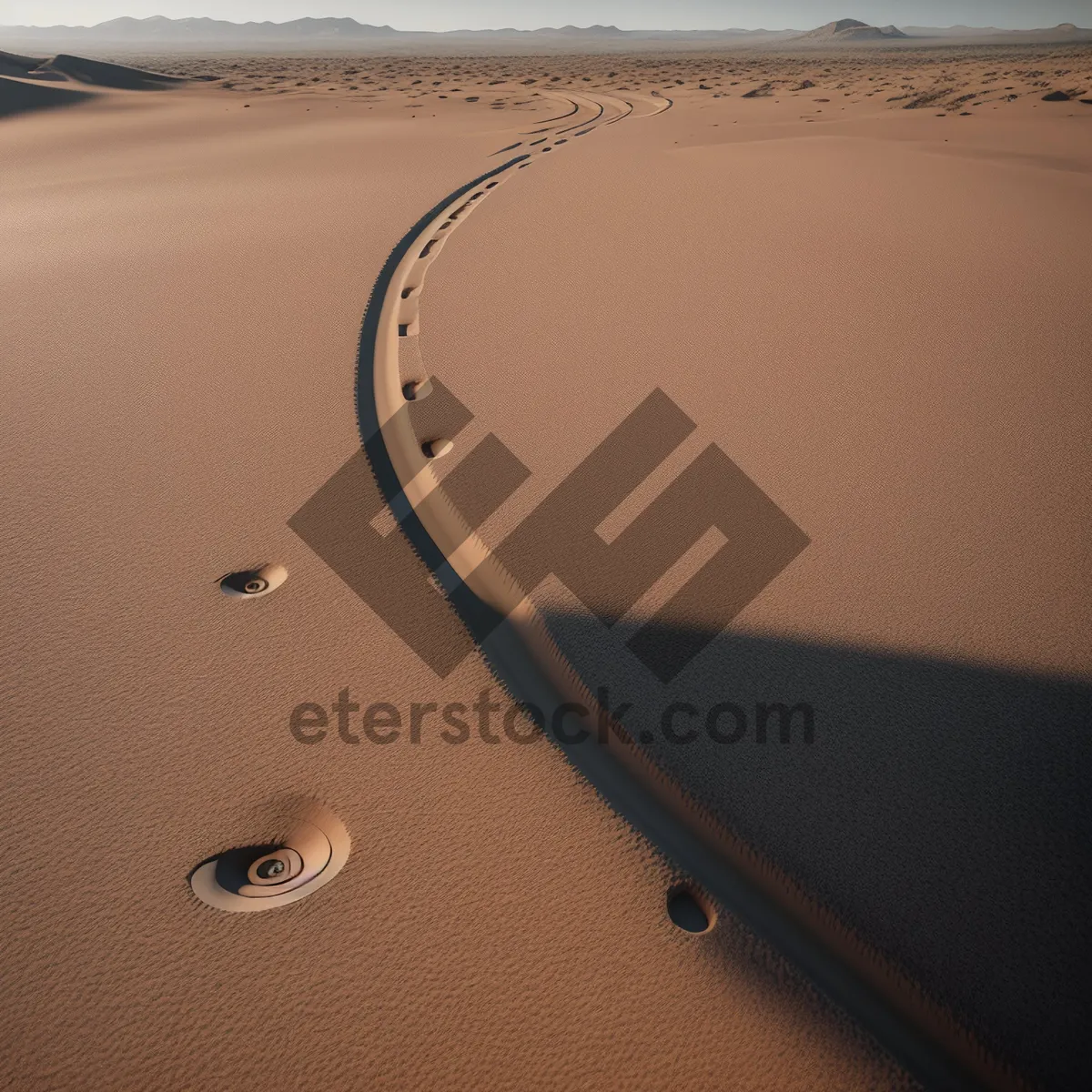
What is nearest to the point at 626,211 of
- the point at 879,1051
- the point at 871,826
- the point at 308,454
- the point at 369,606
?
the point at 308,454

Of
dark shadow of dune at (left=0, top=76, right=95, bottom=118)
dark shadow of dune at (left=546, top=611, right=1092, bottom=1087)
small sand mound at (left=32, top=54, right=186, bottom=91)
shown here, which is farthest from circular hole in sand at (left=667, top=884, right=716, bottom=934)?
small sand mound at (left=32, top=54, right=186, bottom=91)

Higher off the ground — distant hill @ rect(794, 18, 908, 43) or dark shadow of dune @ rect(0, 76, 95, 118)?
distant hill @ rect(794, 18, 908, 43)

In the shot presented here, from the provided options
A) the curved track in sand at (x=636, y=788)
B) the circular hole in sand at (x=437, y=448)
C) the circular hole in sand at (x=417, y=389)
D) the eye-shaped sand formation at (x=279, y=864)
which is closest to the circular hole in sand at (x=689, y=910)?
the curved track in sand at (x=636, y=788)

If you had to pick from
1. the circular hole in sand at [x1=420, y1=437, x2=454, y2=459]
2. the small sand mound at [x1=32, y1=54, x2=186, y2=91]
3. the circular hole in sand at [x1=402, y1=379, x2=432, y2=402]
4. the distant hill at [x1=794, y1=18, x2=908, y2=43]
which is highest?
the distant hill at [x1=794, y1=18, x2=908, y2=43]

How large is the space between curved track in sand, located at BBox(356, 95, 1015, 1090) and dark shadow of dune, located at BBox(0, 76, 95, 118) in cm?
1675

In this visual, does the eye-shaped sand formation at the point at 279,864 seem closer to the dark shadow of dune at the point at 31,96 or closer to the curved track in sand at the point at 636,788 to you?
the curved track in sand at the point at 636,788

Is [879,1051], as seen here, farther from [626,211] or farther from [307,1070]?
[626,211]

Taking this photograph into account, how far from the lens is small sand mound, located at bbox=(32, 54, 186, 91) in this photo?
20.3 meters

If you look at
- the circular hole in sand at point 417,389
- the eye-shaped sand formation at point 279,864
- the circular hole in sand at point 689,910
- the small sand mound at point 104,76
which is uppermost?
the small sand mound at point 104,76

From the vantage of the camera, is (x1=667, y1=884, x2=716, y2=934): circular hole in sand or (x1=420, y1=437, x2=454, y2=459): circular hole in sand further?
(x1=420, y1=437, x2=454, y2=459): circular hole in sand

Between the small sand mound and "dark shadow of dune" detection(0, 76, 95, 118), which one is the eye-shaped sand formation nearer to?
"dark shadow of dune" detection(0, 76, 95, 118)

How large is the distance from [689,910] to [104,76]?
27.1 meters

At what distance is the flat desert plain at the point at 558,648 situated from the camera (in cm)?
112

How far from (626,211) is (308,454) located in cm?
394
